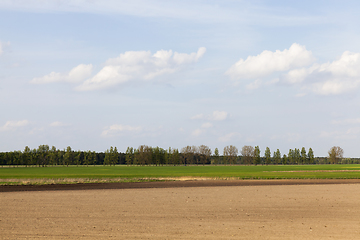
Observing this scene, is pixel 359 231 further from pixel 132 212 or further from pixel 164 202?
pixel 164 202

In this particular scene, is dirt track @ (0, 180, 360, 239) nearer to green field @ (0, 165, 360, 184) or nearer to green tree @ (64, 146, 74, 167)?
green field @ (0, 165, 360, 184)

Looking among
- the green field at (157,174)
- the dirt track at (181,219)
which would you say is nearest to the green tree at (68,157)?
the green field at (157,174)

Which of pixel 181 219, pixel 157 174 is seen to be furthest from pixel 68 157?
pixel 181 219

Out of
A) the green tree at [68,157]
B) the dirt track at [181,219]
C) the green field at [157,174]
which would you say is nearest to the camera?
the dirt track at [181,219]

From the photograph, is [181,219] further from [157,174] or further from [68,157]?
[68,157]

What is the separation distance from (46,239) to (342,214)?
611 inches

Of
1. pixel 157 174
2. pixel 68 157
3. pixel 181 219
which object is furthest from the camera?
pixel 68 157

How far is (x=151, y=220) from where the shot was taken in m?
17.8

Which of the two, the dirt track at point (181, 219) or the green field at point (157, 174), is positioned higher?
the dirt track at point (181, 219)

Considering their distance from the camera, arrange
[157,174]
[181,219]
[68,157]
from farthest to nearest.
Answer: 1. [68,157]
2. [157,174]
3. [181,219]

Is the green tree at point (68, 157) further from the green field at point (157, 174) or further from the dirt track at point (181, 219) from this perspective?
the dirt track at point (181, 219)

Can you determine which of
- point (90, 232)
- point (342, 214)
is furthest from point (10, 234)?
point (342, 214)

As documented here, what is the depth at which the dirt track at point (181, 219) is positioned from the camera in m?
14.7

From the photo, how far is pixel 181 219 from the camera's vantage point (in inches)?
712
